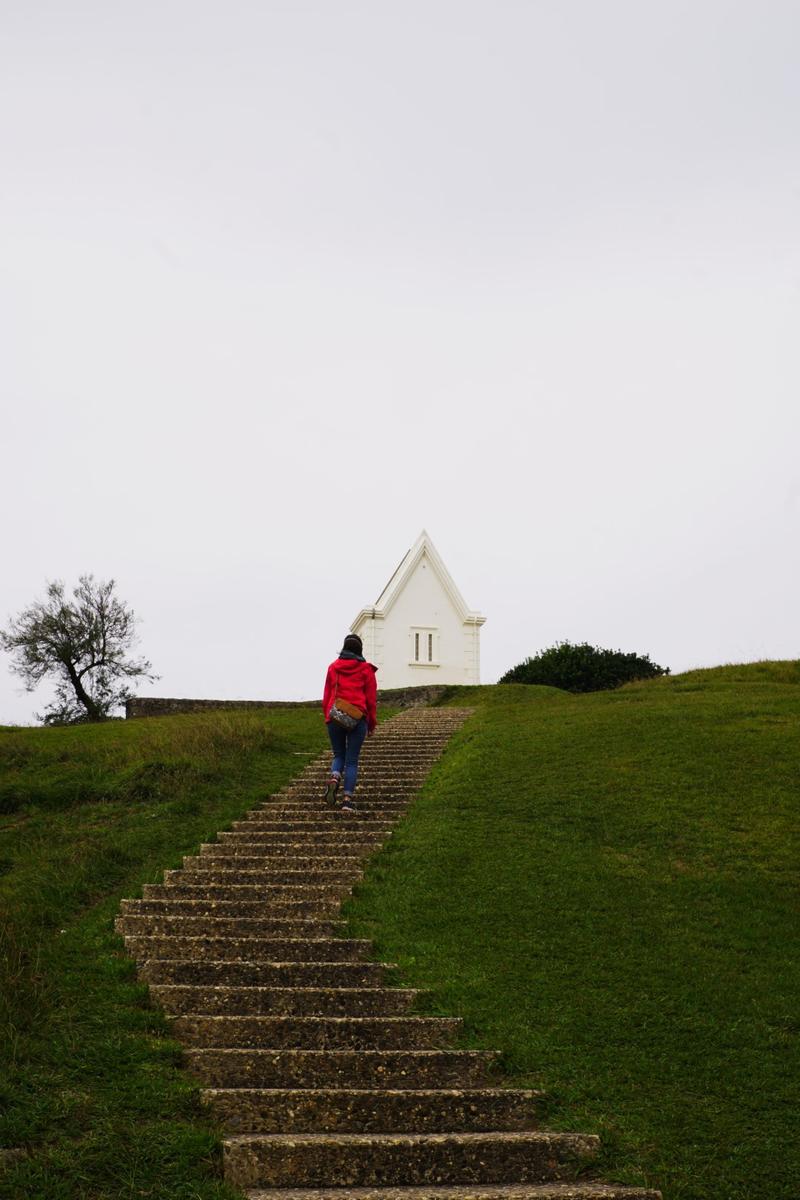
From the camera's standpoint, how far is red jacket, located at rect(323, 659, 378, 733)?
529 inches

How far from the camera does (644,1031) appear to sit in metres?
7.20

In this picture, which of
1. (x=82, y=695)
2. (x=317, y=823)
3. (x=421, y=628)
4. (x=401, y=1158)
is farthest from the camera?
(x=82, y=695)

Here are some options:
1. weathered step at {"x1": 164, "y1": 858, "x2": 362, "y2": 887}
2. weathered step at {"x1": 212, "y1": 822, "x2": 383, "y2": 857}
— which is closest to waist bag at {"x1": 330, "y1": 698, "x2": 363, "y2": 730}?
weathered step at {"x1": 212, "y1": 822, "x2": 383, "y2": 857}

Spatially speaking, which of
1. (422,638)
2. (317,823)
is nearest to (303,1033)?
(317,823)

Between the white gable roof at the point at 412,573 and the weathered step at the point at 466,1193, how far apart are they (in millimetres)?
30226

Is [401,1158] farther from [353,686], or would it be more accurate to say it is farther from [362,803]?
[362,803]

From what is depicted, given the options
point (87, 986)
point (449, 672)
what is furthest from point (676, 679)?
point (87, 986)

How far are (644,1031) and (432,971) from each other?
5.72ft

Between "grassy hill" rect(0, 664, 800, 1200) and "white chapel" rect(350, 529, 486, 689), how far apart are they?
711 inches

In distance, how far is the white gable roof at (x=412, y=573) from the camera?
118 feet

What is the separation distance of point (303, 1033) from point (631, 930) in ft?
10.5

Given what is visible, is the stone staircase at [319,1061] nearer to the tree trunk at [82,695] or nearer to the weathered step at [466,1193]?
the weathered step at [466,1193]

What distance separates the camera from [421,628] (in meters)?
36.4

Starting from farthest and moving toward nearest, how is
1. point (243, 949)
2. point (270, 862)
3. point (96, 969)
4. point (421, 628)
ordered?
point (421, 628) < point (270, 862) < point (243, 949) < point (96, 969)
